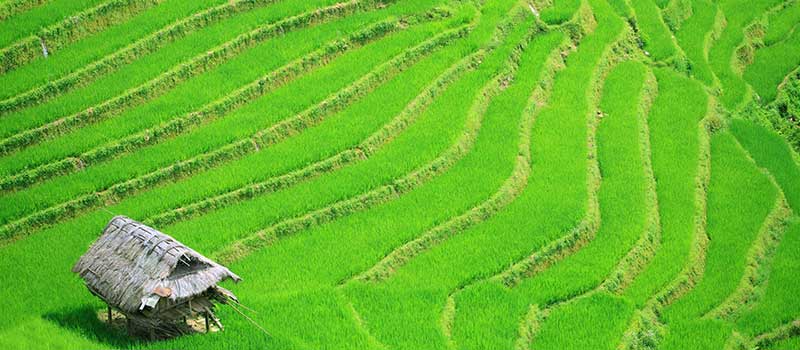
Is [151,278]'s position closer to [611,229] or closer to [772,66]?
[611,229]

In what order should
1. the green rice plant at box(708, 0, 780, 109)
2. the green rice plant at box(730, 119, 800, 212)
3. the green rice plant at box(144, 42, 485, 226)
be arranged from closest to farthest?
1. the green rice plant at box(144, 42, 485, 226)
2. the green rice plant at box(730, 119, 800, 212)
3. the green rice plant at box(708, 0, 780, 109)

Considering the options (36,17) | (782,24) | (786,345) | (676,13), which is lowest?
(786,345)

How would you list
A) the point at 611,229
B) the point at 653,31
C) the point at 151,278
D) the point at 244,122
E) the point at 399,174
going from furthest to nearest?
the point at 653,31 < the point at 244,122 < the point at 399,174 < the point at 611,229 < the point at 151,278

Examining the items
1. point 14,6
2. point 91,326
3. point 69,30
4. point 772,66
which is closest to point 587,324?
point 91,326

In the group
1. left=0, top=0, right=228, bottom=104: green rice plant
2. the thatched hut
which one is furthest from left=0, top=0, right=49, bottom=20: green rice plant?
the thatched hut

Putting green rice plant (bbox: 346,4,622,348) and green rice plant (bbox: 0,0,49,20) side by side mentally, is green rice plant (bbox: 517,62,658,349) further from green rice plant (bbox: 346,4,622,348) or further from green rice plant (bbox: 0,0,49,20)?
green rice plant (bbox: 0,0,49,20)

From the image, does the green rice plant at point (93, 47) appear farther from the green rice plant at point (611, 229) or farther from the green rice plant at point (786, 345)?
the green rice plant at point (786, 345)

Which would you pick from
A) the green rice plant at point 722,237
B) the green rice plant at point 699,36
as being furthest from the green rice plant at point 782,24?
the green rice plant at point 722,237

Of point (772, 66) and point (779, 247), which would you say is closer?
point (779, 247)
